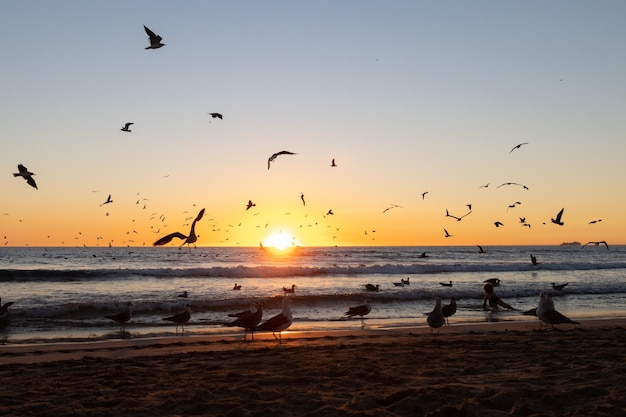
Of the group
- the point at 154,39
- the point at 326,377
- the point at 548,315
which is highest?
the point at 154,39

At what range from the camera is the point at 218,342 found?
43.7 feet

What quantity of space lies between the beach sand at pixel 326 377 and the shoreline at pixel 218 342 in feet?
0.18

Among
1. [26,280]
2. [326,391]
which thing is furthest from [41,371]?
[26,280]

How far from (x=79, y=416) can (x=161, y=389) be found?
1385 mm

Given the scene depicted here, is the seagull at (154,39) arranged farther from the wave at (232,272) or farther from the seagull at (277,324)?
the wave at (232,272)

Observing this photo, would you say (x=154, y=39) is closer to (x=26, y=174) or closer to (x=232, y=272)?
(x=26, y=174)

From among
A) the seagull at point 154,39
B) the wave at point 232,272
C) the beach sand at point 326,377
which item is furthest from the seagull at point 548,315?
the wave at point 232,272

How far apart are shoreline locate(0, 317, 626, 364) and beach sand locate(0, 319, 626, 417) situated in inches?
2.1

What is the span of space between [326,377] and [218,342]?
5.70 m

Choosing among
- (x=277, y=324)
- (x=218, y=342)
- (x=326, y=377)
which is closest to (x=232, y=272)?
(x=277, y=324)

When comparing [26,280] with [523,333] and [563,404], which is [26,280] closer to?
[523,333]

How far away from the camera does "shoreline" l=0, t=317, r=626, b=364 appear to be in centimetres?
1145

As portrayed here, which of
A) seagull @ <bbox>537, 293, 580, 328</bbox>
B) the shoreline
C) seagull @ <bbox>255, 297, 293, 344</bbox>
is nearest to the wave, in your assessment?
the shoreline

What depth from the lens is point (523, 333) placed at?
13898 millimetres
